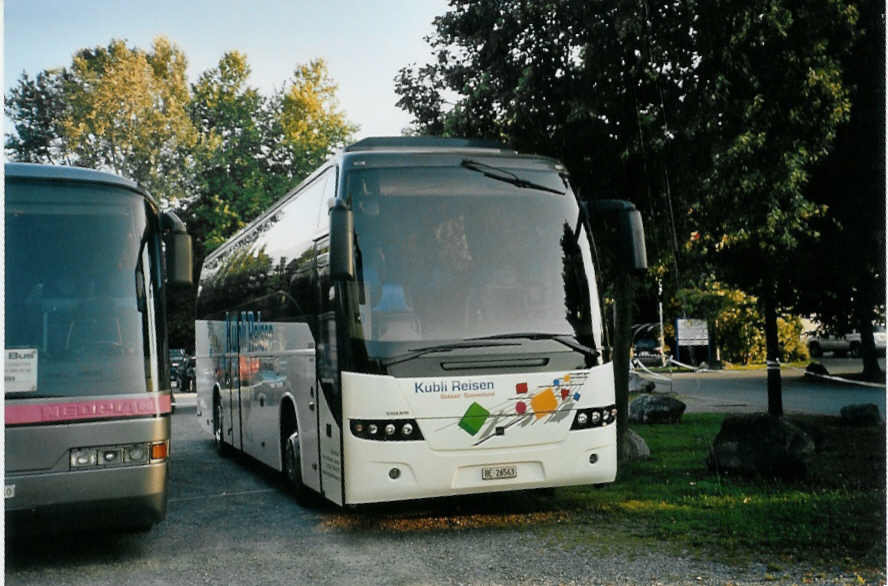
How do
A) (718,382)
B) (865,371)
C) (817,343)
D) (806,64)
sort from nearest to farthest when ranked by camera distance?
1. (806,64)
2. (865,371)
3. (718,382)
4. (817,343)

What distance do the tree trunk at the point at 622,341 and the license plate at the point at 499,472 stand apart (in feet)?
12.5

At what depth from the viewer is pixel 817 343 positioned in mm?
49938

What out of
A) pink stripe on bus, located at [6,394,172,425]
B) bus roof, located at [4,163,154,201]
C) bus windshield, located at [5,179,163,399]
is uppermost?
bus roof, located at [4,163,154,201]

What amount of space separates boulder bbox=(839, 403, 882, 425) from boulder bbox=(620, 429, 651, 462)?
16.6ft

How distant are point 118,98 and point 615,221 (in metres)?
4.95

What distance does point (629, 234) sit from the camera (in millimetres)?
8625

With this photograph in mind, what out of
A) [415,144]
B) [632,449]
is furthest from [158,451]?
[632,449]

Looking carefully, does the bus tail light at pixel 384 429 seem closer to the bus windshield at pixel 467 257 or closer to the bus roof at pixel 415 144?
the bus windshield at pixel 467 257

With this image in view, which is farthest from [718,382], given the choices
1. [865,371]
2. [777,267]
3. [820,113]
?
[820,113]

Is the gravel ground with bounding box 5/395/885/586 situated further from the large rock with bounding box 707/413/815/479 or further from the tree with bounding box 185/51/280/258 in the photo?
the tree with bounding box 185/51/280/258

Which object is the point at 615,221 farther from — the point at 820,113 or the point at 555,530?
the point at 820,113

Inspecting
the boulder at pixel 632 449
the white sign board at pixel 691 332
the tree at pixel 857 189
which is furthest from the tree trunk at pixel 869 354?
the boulder at pixel 632 449

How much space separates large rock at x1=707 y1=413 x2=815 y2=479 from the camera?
9.96 meters

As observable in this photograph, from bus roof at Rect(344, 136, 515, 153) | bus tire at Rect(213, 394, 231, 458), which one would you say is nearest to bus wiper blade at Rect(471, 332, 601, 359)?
bus roof at Rect(344, 136, 515, 153)
